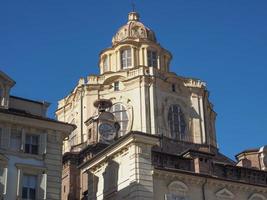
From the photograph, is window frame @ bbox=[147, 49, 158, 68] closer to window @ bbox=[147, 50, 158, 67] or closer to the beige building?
window @ bbox=[147, 50, 158, 67]

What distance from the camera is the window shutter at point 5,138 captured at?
35281 mm

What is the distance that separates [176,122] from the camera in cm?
7075

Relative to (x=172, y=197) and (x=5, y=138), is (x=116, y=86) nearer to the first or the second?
(x=172, y=197)

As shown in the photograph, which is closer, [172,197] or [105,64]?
[172,197]

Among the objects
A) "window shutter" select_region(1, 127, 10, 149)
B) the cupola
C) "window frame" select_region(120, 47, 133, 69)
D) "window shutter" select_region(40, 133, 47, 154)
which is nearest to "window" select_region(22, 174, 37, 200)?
"window shutter" select_region(40, 133, 47, 154)

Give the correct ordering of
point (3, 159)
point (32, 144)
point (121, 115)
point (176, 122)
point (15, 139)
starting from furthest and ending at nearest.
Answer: point (176, 122)
point (121, 115)
point (32, 144)
point (15, 139)
point (3, 159)

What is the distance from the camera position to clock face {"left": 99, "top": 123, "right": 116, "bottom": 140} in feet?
178

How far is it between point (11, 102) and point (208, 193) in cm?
1447

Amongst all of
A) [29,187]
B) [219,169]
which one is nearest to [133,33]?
[219,169]

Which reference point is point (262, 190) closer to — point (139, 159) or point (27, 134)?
point (139, 159)

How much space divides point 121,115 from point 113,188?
2834 cm

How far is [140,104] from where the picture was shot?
68.9 meters

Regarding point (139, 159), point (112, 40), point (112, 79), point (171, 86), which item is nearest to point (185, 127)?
point (171, 86)

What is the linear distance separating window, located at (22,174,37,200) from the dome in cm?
4376
